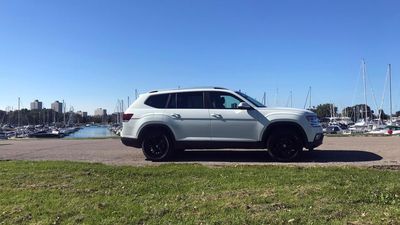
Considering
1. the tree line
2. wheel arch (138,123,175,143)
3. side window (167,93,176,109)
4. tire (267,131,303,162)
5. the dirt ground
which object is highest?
the tree line

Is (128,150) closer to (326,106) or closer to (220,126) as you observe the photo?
(220,126)

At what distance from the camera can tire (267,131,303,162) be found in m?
11.4

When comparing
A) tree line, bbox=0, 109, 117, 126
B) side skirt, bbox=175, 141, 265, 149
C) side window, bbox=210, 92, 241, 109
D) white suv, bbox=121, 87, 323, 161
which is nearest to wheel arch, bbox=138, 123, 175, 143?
white suv, bbox=121, 87, 323, 161

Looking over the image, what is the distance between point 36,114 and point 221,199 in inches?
4956

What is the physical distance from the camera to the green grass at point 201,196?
19.8ft

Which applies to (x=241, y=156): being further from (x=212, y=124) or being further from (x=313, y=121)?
(x=313, y=121)

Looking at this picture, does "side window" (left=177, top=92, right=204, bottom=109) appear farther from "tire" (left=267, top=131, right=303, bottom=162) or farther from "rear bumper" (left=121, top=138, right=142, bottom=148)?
"tire" (left=267, top=131, right=303, bottom=162)

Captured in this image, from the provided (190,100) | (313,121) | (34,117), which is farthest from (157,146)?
(34,117)

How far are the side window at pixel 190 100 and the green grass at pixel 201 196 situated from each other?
294 cm

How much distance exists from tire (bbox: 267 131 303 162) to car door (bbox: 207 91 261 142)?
42 centimetres

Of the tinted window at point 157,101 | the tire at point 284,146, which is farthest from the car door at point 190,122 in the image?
the tire at point 284,146

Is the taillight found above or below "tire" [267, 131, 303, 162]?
above

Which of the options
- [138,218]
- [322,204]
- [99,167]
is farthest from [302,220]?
[99,167]

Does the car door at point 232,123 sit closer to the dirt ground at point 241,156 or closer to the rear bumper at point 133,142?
the dirt ground at point 241,156
